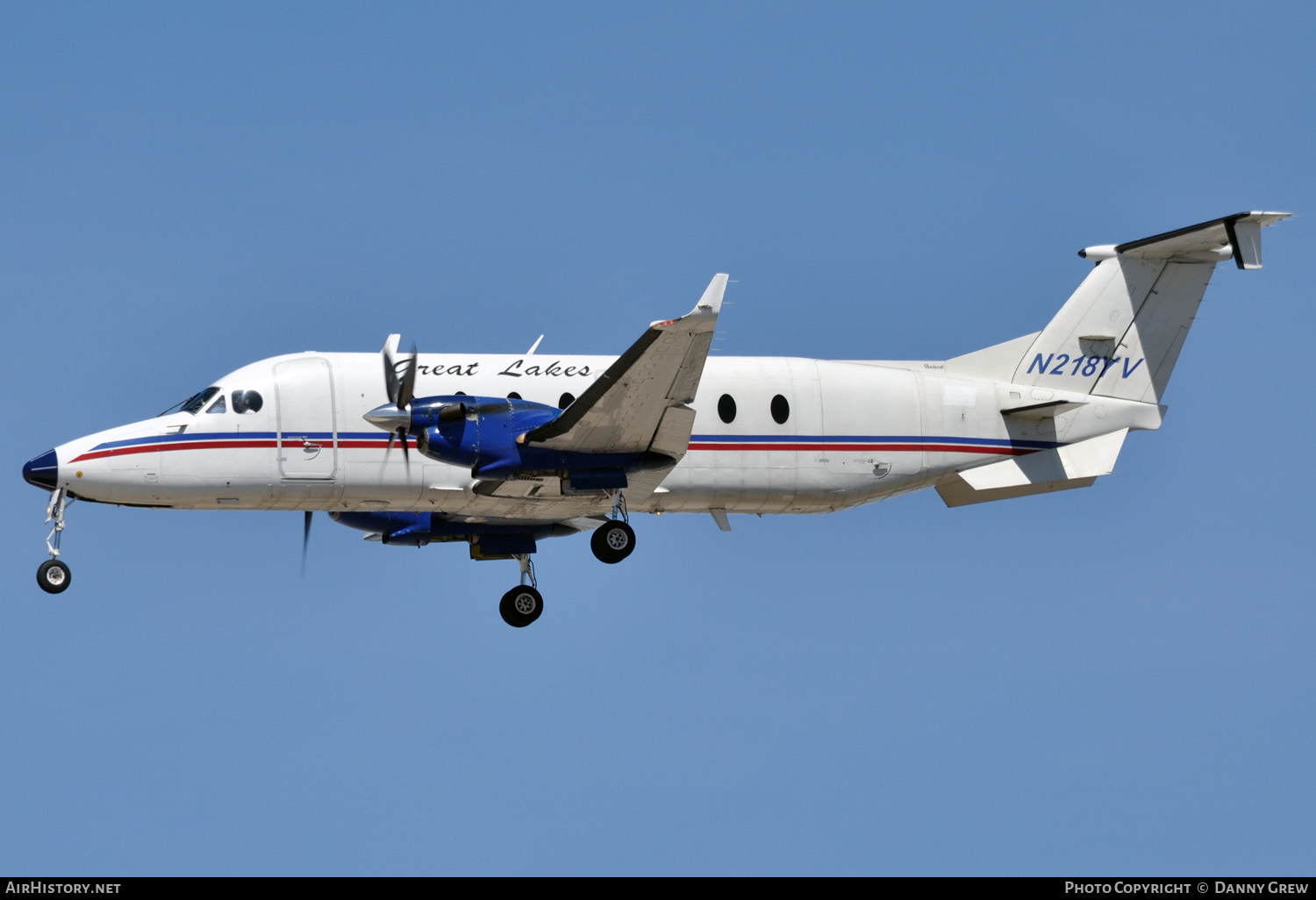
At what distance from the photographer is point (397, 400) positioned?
2495 centimetres

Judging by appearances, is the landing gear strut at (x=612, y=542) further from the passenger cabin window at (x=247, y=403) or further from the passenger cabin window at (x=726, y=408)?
the passenger cabin window at (x=247, y=403)

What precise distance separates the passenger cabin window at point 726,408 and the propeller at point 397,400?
16.4 ft

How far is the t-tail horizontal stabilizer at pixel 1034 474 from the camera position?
28656 millimetres

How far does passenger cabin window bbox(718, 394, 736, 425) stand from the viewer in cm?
2728

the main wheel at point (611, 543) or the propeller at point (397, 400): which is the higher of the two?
the propeller at point (397, 400)

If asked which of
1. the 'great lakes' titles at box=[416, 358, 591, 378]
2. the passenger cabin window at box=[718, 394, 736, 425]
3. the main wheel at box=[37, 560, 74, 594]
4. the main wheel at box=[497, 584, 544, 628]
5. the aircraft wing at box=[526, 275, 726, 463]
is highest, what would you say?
the 'great lakes' titles at box=[416, 358, 591, 378]

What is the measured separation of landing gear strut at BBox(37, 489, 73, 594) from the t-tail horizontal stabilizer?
14.1m

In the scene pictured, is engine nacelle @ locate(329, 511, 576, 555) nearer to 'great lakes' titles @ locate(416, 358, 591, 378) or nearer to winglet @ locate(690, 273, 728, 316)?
'great lakes' titles @ locate(416, 358, 591, 378)

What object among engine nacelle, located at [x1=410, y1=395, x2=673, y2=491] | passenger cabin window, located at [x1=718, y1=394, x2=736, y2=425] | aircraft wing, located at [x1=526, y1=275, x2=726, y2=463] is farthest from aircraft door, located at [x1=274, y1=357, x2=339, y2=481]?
passenger cabin window, located at [x1=718, y1=394, x2=736, y2=425]

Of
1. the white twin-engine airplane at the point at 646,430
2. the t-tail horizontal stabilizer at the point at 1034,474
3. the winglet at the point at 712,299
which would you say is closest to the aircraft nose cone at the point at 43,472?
the white twin-engine airplane at the point at 646,430

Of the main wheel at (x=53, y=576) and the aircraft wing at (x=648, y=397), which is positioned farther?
the main wheel at (x=53, y=576)
